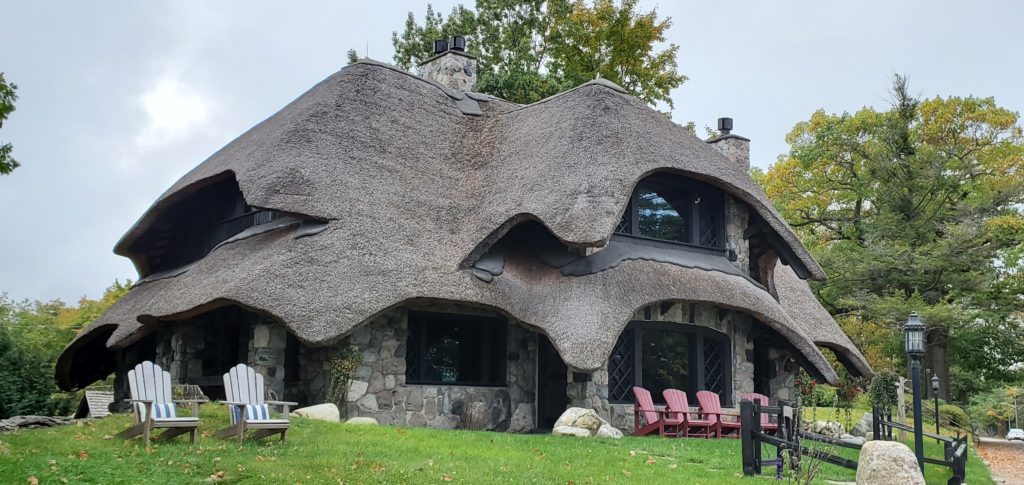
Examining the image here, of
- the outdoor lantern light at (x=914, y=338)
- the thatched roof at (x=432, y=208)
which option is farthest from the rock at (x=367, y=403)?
the outdoor lantern light at (x=914, y=338)

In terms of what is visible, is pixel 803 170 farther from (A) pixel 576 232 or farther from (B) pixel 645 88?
(A) pixel 576 232

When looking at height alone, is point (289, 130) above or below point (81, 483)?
above

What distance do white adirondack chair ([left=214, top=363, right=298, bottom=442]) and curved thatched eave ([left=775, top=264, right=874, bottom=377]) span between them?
10.9 meters

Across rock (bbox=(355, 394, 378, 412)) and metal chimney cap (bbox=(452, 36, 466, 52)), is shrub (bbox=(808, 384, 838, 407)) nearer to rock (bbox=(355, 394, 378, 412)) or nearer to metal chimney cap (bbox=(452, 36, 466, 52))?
metal chimney cap (bbox=(452, 36, 466, 52))

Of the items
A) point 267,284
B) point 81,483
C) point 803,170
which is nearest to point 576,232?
point 267,284

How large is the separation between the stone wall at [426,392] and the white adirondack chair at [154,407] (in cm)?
407

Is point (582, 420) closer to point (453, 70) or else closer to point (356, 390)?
point (356, 390)

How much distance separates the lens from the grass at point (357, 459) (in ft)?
25.9

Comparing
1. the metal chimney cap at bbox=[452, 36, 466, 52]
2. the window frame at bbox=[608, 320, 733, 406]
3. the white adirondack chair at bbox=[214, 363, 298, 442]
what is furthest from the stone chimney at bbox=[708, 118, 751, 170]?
the white adirondack chair at bbox=[214, 363, 298, 442]

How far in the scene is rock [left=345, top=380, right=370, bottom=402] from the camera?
45.0 ft

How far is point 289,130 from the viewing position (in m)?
16.3

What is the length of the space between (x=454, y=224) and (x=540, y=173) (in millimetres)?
1633

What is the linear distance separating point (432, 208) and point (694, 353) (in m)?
5.00

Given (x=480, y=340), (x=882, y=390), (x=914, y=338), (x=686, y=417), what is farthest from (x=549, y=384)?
(x=882, y=390)
